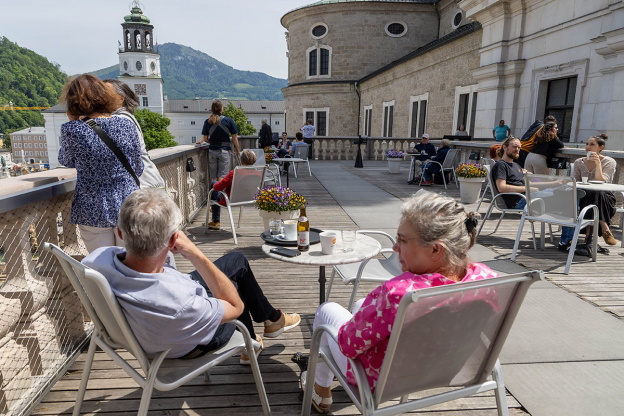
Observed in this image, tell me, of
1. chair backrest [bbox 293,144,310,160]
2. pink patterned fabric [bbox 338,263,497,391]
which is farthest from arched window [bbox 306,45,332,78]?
pink patterned fabric [bbox 338,263,497,391]

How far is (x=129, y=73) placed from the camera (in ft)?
267

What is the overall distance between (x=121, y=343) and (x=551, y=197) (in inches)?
173

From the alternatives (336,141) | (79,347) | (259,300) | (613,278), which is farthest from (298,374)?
(336,141)

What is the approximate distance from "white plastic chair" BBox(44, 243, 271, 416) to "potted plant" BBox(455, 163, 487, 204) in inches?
270

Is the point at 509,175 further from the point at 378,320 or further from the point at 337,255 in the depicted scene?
the point at 378,320

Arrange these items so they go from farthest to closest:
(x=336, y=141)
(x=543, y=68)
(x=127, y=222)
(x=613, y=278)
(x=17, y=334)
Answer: (x=336, y=141)
(x=543, y=68)
(x=613, y=278)
(x=17, y=334)
(x=127, y=222)

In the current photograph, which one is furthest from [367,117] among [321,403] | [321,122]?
[321,403]

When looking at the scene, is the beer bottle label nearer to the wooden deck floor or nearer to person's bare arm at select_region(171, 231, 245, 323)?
the wooden deck floor

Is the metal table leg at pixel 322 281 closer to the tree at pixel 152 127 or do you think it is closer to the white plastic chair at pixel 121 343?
the white plastic chair at pixel 121 343

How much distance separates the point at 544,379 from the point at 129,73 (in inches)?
3610

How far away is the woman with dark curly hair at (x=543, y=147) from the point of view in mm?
6984

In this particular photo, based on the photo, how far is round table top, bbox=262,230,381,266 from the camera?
100.0 inches

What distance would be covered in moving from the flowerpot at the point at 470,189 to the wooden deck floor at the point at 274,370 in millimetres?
2616

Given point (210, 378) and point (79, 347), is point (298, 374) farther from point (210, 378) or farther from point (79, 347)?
point (79, 347)
